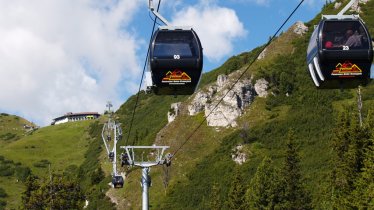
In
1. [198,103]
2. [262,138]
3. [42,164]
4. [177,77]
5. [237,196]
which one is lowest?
[237,196]

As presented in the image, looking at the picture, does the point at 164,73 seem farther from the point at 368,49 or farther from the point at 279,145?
the point at 279,145

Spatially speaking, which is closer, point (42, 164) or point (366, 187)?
point (366, 187)

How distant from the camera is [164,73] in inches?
565

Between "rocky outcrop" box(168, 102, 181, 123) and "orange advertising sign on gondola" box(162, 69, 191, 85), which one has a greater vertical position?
"rocky outcrop" box(168, 102, 181, 123)

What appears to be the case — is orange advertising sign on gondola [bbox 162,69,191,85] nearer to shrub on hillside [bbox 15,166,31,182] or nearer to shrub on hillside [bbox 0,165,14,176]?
shrub on hillside [bbox 15,166,31,182]

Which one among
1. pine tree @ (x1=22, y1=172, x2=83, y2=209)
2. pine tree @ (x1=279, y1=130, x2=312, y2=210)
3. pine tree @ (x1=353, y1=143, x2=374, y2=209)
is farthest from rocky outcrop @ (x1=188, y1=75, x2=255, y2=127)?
pine tree @ (x1=353, y1=143, x2=374, y2=209)

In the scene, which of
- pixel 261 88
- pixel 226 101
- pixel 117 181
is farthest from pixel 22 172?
pixel 117 181

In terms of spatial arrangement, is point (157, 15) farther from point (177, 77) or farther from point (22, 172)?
point (22, 172)

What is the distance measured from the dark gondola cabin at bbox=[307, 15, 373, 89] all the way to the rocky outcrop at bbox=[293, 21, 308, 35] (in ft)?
364

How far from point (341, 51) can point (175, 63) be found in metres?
3.87

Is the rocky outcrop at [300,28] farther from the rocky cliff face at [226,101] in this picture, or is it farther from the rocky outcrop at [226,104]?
the rocky outcrop at [226,104]

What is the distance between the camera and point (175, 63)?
1440 centimetres

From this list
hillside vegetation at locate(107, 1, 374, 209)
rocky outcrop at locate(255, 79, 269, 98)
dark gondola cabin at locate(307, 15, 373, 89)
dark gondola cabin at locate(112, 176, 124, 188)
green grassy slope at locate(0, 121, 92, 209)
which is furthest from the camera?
green grassy slope at locate(0, 121, 92, 209)

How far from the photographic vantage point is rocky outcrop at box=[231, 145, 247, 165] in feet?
277
